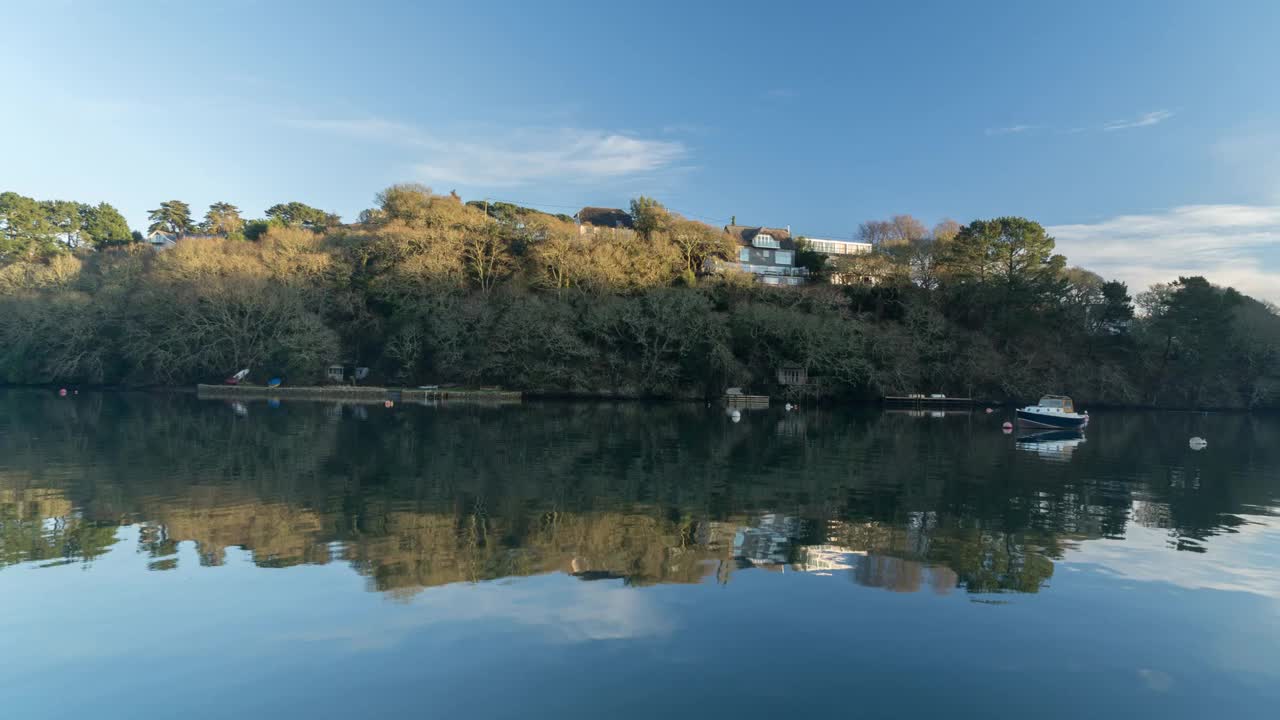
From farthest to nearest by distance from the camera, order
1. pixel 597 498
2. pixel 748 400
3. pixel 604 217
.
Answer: pixel 604 217
pixel 748 400
pixel 597 498

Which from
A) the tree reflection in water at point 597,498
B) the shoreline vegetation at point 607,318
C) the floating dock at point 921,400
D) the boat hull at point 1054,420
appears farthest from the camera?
the floating dock at point 921,400

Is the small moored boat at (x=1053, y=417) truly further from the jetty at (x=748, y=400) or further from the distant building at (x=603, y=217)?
the distant building at (x=603, y=217)

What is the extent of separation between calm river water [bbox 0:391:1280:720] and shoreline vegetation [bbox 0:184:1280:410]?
43504mm

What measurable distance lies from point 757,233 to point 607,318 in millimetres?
45442

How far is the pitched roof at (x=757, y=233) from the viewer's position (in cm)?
10794

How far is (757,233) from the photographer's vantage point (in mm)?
107750

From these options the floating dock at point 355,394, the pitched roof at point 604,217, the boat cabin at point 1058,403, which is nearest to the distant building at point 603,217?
the pitched roof at point 604,217

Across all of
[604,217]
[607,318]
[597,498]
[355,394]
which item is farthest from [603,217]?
[597,498]

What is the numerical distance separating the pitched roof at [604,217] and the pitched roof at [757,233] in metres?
15.9

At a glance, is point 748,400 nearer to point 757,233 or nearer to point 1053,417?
point 1053,417

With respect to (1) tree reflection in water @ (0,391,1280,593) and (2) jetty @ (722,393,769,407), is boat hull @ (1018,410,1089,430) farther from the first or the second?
(2) jetty @ (722,393,769,407)

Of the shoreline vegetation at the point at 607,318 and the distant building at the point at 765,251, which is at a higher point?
the distant building at the point at 765,251

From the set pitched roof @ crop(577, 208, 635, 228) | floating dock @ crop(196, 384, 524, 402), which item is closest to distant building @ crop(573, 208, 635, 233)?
pitched roof @ crop(577, 208, 635, 228)

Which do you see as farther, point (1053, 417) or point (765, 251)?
point (765, 251)
